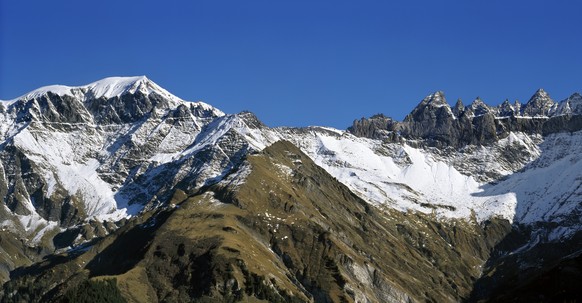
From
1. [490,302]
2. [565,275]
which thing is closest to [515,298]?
[490,302]

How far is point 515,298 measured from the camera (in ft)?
568

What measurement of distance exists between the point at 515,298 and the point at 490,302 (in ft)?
16.6

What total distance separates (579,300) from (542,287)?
91.3ft

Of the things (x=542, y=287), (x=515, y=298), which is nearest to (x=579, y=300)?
(x=515, y=298)

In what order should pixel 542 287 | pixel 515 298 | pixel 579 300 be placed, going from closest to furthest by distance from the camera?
pixel 579 300, pixel 515 298, pixel 542 287

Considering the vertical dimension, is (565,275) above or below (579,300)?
above

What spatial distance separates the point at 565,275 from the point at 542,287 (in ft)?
40.3

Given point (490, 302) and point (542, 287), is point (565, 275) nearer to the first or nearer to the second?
point (542, 287)

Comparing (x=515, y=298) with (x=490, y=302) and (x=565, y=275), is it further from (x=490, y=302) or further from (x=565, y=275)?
(x=565, y=275)

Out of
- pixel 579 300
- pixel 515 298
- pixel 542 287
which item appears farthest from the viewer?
pixel 542 287

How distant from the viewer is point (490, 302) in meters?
175

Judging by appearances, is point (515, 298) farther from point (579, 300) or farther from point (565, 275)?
point (565, 275)

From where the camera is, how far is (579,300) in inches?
6260

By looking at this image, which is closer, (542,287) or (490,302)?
(490,302)
